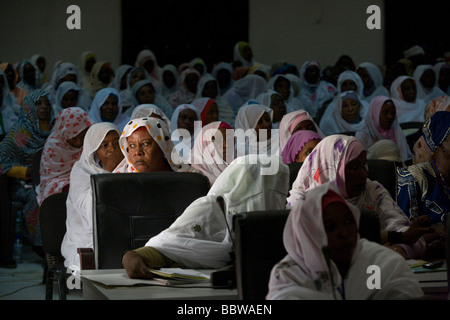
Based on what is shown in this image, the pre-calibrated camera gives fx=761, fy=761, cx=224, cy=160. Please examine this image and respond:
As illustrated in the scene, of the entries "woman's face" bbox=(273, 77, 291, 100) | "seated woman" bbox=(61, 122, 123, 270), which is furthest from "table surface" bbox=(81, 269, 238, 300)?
"woman's face" bbox=(273, 77, 291, 100)

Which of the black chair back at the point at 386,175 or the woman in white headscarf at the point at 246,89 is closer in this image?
the black chair back at the point at 386,175

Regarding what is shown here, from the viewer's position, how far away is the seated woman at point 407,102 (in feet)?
28.7

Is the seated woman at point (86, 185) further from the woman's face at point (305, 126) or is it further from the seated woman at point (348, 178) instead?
the woman's face at point (305, 126)

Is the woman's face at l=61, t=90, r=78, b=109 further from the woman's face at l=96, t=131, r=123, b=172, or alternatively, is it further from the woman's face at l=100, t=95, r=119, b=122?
the woman's face at l=96, t=131, r=123, b=172

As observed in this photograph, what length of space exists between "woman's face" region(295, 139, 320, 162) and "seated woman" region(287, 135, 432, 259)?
3.51 feet

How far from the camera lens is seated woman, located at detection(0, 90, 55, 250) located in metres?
5.84

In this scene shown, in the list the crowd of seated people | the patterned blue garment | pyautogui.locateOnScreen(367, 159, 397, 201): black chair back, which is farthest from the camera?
pyautogui.locateOnScreen(367, 159, 397, 201): black chair back

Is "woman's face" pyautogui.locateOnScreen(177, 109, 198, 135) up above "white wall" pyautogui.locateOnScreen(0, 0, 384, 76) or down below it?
below

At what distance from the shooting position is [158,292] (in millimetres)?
2289

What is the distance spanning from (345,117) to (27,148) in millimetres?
3299

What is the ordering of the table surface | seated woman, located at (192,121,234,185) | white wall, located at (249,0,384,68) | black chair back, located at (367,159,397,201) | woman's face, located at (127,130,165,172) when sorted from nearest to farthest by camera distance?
the table surface, black chair back, located at (367,159,397,201), woman's face, located at (127,130,165,172), seated woman, located at (192,121,234,185), white wall, located at (249,0,384,68)

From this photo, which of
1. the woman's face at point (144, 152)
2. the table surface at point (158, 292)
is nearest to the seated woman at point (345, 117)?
the woman's face at point (144, 152)

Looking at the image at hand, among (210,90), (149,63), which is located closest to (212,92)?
(210,90)

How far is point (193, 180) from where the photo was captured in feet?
10.4
